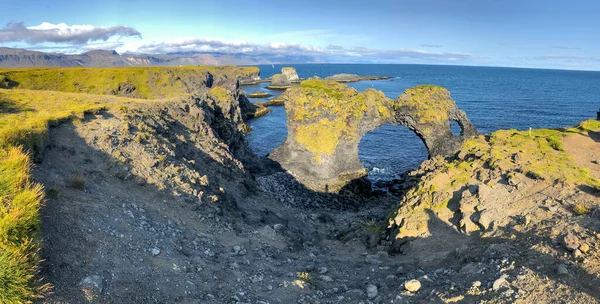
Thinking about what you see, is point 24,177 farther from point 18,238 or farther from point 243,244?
point 243,244

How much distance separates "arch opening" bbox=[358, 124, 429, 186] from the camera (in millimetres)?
52906

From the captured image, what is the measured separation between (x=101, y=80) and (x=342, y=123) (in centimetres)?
9611

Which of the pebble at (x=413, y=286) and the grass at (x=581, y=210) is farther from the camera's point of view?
the grass at (x=581, y=210)

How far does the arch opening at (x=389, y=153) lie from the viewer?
174ft

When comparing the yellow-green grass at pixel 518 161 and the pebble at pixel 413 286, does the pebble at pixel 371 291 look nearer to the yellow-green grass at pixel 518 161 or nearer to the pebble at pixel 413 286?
the pebble at pixel 413 286

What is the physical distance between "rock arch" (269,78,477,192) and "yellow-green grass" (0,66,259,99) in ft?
172

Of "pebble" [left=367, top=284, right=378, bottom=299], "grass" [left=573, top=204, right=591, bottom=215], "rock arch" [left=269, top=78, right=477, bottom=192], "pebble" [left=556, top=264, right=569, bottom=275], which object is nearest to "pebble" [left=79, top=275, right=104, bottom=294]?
"pebble" [left=367, top=284, right=378, bottom=299]

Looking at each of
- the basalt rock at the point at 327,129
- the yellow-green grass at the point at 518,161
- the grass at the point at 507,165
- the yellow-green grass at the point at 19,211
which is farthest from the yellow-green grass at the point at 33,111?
the yellow-green grass at the point at 518,161

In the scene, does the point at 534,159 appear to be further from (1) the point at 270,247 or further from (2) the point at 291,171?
(2) the point at 291,171

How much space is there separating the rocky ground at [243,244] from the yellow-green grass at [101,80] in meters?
70.3

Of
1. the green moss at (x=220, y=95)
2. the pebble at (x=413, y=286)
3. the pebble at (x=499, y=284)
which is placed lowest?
the pebble at (x=413, y=286)

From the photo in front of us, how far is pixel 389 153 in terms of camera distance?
62281 millimetres

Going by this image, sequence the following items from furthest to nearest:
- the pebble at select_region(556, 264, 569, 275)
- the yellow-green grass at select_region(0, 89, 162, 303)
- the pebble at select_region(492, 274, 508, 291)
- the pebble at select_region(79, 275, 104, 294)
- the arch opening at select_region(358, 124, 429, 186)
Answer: the arch opening at select_region(358, 124, 429, 186), the pebble at select_region(492, 274, 508, 291), the pebble at select_region(556, 264, 569, 275), the pebble at select_region(79, 275, 104, 294), the yellow-green grass at select_region(0, 89, 162, 303)

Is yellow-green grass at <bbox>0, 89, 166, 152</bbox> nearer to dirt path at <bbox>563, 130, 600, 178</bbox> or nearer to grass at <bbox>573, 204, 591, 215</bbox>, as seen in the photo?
grass at <bbox>573, 204, 591, 215</bbox>
